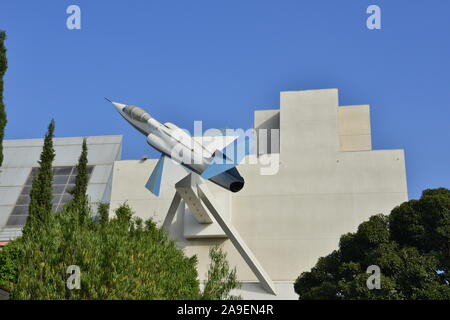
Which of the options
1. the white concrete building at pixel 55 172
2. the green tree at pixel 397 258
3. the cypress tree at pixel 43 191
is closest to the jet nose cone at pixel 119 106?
the cypress tree at pixel 43 191

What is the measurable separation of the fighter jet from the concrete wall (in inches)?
538

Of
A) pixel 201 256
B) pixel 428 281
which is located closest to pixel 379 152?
pixel 201 256

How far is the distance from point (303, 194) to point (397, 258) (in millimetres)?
16191

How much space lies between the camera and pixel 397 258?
89.5 feet

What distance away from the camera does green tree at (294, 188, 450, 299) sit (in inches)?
1035

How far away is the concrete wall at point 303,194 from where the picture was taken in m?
41.9

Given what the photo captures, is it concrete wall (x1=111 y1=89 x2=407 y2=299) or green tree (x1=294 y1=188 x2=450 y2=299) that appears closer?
green tree (x1=294 y1=188 x2=450 y2=299)

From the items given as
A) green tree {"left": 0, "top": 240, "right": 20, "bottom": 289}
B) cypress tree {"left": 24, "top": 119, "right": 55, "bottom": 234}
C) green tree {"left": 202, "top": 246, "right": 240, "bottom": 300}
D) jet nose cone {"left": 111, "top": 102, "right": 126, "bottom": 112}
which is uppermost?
jet nose cone {"left": 111, "top": 102, "right": 126, "bottom": 112}

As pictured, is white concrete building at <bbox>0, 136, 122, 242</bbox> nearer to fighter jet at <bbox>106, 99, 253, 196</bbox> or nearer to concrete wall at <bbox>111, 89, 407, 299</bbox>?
concrete wall at <bbox>111, 89, 407, 299</bbox>

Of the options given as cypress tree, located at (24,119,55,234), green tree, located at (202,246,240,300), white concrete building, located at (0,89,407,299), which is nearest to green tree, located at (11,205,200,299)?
green tree, located at (202,246,240,300)

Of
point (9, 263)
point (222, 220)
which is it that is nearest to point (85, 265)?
point (9, 263)

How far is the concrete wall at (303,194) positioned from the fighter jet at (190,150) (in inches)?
538
